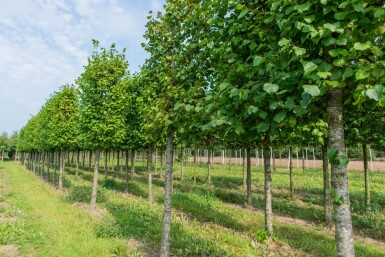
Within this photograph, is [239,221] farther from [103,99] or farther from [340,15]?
[340,15]

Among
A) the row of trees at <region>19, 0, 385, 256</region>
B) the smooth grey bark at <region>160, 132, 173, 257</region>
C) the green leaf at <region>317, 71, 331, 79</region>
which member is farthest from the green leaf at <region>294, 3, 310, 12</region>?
the smooth grey bark at <region>160, 132, 173, 257</region>

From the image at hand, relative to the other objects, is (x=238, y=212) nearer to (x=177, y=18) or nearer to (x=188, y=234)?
(x=188, y=234)

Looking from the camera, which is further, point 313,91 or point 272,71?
point 272,71

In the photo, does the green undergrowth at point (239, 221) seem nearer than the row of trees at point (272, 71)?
No

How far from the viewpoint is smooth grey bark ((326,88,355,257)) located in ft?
10.9

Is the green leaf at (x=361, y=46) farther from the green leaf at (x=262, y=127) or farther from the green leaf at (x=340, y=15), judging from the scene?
the green leaf at (x=262, y=127)

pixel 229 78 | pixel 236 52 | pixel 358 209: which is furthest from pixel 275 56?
pixel 358 209

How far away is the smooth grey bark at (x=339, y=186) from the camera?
3311 millimetres

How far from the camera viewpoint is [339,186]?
338cm

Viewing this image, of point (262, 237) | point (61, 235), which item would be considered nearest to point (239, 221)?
point (262, 237)

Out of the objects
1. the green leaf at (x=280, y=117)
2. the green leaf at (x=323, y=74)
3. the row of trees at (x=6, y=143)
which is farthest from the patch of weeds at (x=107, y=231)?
the row of trees at (x=6, y=143)

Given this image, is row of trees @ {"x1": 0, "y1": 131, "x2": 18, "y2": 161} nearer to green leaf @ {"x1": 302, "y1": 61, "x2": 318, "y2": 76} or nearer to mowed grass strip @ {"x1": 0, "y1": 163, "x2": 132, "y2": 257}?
mowed grass strip @ {"x1": 0, "y1": 163, "x2": 132, "y2": 257}

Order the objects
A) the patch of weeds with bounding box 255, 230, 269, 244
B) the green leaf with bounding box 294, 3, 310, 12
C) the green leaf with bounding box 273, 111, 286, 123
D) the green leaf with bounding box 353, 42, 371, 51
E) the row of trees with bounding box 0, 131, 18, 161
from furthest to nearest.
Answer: the row of trees with bounding box 0, 131, 18, 161 → the patch of weeds with bounding box 255, 230, 269, 244 → the green leaf with bounding box 273, 111, 286, 123 → the green leaf with bounding box 294, 3, 310, 12 → the green leaf with bounding box 353, 42, 371, 51

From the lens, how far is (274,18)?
3.70 m
